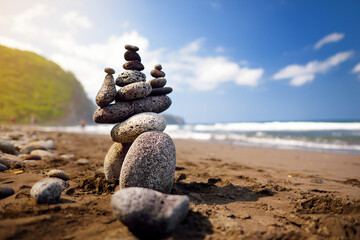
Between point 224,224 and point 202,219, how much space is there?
0.33m

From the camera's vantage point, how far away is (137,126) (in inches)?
158

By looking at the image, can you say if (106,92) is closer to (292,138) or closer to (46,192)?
(46,192)

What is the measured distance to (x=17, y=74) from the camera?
2105 inches

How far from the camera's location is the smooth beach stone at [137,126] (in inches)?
158

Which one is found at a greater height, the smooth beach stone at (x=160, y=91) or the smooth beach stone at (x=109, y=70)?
the smooth beach stone at (x=109, y=70)

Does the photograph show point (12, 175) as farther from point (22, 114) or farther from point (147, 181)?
point (22, 114)

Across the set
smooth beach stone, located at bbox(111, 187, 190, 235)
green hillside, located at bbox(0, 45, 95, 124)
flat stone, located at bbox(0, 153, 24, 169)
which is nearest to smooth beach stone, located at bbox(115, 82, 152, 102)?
smooth beach stone, located at bbox(111, 187, 190, 235)

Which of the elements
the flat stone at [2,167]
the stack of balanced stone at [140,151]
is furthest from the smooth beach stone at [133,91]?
the flat stone at [2,167]

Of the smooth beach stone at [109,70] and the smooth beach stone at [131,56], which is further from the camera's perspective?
the smooth beach stone at [131,56]

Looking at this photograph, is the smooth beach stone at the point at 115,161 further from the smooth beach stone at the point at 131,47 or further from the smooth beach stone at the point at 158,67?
the smooth beach stone at the point at 131,47

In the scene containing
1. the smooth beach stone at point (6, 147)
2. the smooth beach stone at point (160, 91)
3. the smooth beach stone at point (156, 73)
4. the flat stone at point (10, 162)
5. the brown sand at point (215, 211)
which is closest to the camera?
the brown sand at point (215, 211)

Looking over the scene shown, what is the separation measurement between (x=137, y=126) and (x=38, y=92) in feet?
206

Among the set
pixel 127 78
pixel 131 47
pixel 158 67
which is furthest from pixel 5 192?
pixel 158 67

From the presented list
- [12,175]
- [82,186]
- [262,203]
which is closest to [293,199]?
[262,203]
